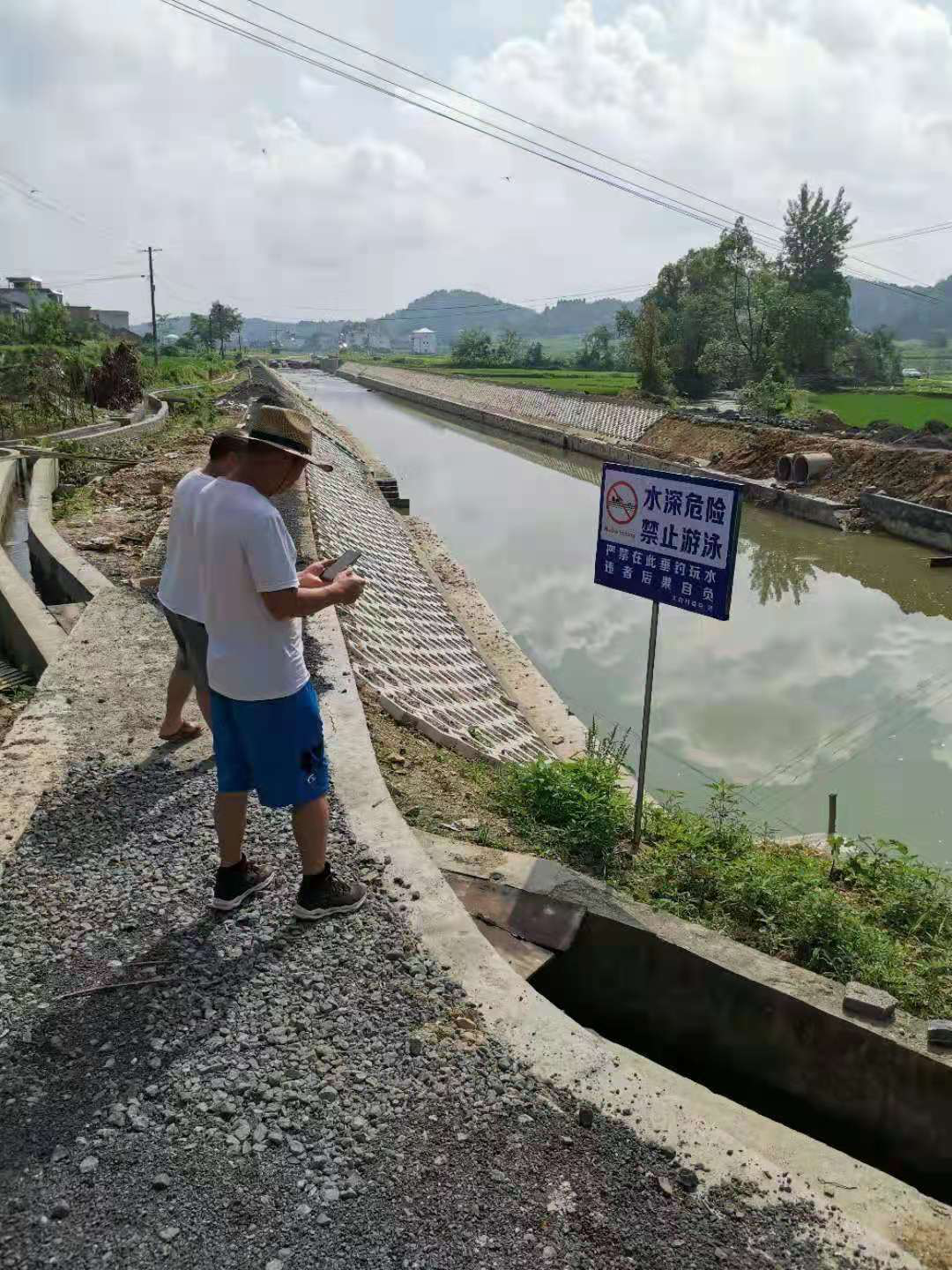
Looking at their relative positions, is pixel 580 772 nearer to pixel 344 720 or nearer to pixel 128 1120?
pixel 344 720

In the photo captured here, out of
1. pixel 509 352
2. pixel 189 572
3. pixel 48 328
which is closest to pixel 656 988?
pixel 189 572

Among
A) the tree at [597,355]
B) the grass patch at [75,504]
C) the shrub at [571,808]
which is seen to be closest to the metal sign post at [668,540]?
the shrub at [571,808]

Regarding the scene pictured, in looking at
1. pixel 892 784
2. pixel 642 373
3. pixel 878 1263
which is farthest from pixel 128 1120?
pixel 642 373

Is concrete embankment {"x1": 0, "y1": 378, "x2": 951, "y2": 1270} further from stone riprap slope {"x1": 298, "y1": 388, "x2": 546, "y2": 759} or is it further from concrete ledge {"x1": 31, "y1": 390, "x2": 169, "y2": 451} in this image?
concrete ledge {"x1": 31, "y1": 390, "x2": 169, "y2": 451}

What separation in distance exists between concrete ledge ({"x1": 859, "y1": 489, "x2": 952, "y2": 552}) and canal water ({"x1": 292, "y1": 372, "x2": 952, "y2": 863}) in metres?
0.30

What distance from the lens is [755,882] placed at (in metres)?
3.95

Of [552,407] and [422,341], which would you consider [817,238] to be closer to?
[552,407]

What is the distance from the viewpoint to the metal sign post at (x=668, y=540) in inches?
152

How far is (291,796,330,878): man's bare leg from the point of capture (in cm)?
288

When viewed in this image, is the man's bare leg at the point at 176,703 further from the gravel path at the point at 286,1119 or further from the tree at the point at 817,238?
the tree at the point at 817,238

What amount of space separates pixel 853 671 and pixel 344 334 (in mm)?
200218

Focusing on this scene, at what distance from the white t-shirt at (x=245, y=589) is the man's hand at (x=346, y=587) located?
0.16 meters

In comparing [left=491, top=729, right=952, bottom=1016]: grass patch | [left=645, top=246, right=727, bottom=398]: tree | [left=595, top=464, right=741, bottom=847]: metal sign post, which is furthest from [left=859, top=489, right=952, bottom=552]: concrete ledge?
[left=645, top=246, right=727, bottom=398]: tree

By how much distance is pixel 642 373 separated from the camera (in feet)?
123
